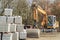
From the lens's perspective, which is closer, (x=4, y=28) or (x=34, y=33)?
(x=4, y=28)

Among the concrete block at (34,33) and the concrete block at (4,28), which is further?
the concrete block at (34,33)

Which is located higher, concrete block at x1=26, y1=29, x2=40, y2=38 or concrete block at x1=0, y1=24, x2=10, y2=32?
concrete block at x1=0, y1=24, x2=10, y2=32

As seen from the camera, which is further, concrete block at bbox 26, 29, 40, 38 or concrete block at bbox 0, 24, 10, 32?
concrete block at bbox 26, 29, 40, 38

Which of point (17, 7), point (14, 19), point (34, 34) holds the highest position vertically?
point (17, 7)

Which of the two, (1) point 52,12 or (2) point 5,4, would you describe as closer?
(2) point 5,4

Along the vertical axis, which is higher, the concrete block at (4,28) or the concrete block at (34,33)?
the concrete block at (4,28)

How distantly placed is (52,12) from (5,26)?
1766 cm

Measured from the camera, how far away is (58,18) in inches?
834

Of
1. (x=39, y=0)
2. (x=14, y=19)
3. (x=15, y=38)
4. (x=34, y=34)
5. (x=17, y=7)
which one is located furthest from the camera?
(x=39, y=0)

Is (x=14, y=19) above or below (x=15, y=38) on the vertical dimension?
above

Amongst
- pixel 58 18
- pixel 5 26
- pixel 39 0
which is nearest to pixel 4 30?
pixel 5 26

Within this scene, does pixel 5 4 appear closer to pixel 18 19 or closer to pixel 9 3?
pixel 9 3

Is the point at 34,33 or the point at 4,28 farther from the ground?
the point at 4,28

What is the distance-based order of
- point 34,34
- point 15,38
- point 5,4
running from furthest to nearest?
point 5,4, point 34,34, point 15,38
